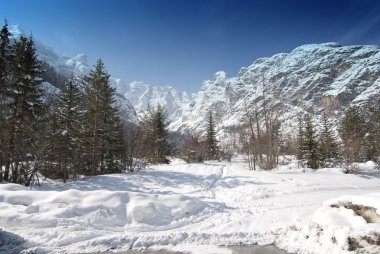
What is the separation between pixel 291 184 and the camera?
20.5m

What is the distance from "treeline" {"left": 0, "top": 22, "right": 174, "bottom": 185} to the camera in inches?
779

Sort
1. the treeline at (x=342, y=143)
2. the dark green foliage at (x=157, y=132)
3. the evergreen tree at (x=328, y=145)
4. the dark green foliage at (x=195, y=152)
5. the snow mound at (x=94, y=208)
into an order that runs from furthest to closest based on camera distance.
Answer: the dark green foliage at (x=195, y=152)
the dark green foliage at (x=157, y=132)
the evergreen tree at (x=328, y=145)
the treeline at (x=342, y=143)
the snow mound at (x=94, y=208)

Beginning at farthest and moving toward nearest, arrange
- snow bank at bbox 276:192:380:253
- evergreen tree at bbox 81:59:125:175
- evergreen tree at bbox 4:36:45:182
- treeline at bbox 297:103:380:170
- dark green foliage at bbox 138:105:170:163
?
dark green foliage at bbox 138:105:170:163, treeline at bbox 297:103:380:170, evergreen tree at bbox 81:59:125:175, evergreen tree at bbox 4:36:45:182, snow bank at bbox 276:192:380:253

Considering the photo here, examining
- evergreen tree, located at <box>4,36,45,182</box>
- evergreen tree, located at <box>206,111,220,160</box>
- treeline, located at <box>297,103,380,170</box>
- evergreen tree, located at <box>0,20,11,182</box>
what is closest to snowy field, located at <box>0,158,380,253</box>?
evergreen tree, located at <box>4,36,45,182</box>

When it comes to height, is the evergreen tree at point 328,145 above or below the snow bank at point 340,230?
above

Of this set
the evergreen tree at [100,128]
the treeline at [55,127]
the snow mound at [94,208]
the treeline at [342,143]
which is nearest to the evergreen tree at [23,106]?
the treeline at [55,127]

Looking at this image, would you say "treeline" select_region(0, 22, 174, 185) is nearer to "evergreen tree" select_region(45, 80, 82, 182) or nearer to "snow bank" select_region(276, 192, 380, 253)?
"evergreen tree" select_region(45, 80, 82, 182)

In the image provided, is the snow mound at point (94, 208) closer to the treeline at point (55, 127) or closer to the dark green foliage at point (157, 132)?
the treeline at point (55, 127)

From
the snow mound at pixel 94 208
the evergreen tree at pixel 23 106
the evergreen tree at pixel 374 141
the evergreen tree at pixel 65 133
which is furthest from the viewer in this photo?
the evergreen tree at pixel 374 141

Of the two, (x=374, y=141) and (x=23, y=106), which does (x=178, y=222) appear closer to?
(x=23, y=106)

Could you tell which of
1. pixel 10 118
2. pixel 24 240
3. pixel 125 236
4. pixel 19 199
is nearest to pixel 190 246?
pixel 125 236

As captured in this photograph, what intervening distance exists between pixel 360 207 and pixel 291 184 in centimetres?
1084

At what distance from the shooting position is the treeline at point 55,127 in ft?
65.0

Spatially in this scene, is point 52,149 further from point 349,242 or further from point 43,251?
point 349,242
